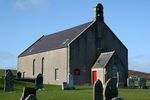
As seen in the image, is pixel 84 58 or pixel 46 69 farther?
pixel 46 69

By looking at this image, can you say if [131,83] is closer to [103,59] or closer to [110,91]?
[103,59]

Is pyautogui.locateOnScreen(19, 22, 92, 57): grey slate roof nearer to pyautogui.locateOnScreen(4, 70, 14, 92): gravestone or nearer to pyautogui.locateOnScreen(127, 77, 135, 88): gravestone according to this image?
pyautogui.locateOnScreen(127, 77, 135, 88): gravestone

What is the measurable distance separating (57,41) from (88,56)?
9336mm

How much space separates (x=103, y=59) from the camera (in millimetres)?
55562

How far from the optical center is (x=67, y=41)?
59.2 metres

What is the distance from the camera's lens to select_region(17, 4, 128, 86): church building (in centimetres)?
5506

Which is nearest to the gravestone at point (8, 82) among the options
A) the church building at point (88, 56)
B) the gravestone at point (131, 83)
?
the church building at point (88, 56)

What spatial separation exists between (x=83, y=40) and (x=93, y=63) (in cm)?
381

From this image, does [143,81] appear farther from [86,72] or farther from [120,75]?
[86,72]

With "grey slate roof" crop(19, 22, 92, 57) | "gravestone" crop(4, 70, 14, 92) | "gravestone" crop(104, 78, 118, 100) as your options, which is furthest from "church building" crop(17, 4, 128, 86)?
"gravestone" crop(104, 78, 118, 100)

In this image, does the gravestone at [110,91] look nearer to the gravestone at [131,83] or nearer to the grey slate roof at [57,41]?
the gravestone at [131,83]

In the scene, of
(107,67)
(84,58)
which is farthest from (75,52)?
(107,67)

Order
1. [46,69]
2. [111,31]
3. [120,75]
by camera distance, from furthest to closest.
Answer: [46,69] < [111,31] < [120,75]

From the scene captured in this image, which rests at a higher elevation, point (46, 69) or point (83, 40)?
point (83, 40)
